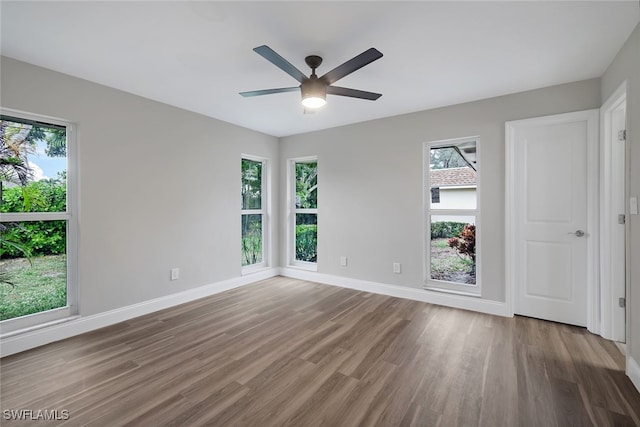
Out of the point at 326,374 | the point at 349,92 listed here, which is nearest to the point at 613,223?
the point at 349,92

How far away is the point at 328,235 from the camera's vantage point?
15.3 ft

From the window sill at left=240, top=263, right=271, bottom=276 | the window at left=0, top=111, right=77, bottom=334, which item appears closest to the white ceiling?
the window at left=0, top=111, right=77, bottom=334

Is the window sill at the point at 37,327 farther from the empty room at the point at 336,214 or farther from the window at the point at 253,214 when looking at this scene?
the window at the point at 253,214

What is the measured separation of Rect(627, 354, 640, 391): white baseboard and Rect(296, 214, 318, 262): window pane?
3.62 meters

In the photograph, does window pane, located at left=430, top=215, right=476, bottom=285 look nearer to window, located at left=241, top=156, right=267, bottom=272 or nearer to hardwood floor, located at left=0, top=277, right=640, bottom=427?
hardwood floor, located at left=0, top=277, right=640, bottom=427

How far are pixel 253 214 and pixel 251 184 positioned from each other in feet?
1.66

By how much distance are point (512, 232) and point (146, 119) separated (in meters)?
4.35

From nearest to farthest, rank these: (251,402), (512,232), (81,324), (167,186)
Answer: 1. (251,402)
2. (81,324)
3. (512,232)
4. (167,186)

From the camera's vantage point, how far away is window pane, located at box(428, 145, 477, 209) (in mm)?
3561

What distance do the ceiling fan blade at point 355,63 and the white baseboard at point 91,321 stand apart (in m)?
3.11

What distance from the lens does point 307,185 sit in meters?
5.03

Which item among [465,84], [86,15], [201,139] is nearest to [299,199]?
[201,139]

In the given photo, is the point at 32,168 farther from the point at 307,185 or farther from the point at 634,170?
the point at 634,170

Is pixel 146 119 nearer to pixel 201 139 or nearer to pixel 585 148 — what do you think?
pixel 201 139
